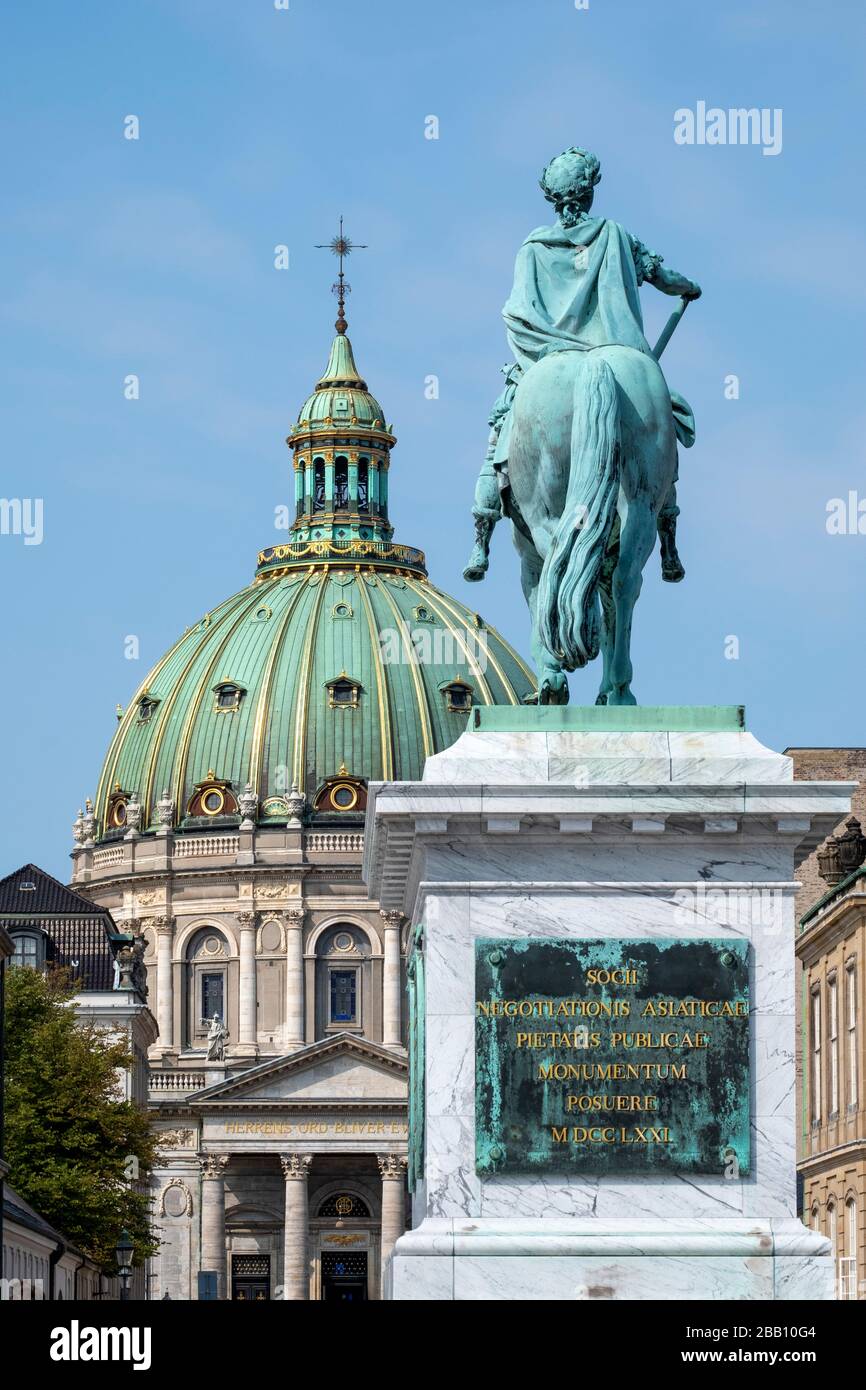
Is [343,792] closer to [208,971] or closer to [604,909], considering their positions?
[208,971]

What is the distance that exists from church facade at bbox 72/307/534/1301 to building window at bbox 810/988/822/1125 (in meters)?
78.2

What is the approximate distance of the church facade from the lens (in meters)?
143

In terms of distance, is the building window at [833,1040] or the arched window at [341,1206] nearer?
the building window at [833,1040]

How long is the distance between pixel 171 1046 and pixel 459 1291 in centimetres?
13690

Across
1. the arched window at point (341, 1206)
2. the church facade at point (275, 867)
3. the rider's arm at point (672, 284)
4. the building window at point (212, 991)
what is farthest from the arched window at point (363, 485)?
the rider's arm at point (672, 284)

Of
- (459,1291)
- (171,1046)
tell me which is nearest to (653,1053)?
(459,1291)

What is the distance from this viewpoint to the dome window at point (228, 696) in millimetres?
160750

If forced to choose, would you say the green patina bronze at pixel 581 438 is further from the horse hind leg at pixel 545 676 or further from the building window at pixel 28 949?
the building window at pixel 28 949

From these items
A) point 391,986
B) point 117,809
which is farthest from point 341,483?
point 391,986

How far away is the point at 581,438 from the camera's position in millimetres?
18203

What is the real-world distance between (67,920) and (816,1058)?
53214 mm

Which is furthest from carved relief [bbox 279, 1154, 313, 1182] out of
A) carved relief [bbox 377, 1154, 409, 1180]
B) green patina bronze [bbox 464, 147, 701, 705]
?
green patina bronze [bbox 464, 147, 701, 705]

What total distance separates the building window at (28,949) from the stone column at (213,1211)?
4324cm

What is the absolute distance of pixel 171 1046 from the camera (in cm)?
15212
